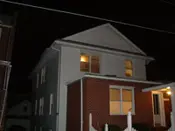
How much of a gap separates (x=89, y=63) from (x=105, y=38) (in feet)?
9.71

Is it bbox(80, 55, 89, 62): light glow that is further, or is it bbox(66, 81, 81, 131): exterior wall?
bbox(80, 55, 89, 62): light glow

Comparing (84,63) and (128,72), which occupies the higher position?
(84,63)

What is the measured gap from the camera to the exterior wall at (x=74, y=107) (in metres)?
12.4

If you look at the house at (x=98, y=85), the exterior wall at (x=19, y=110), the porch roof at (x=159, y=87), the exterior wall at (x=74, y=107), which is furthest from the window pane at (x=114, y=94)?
the exterior wall at (x=19, y=110)

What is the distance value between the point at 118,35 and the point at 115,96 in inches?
254

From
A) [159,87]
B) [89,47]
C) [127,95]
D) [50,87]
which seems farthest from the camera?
[50,87]

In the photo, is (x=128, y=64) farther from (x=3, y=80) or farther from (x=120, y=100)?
(x=3, y=80)

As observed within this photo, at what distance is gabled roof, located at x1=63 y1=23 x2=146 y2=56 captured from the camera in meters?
16.1

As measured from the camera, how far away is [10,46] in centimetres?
1276

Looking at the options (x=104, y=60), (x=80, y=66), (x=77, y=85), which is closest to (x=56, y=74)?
(x=80, y=66)

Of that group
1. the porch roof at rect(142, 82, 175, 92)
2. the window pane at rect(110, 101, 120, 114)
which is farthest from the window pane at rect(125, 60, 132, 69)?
the window pane at rect(110, 101, 120, 114)

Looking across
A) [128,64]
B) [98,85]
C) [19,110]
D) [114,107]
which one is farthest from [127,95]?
[19,110]

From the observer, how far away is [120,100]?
13.0 meters

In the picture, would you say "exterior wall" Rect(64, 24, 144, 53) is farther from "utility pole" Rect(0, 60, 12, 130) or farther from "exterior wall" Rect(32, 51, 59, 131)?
"utility pole" Rect(0, 60, 12, 130)
